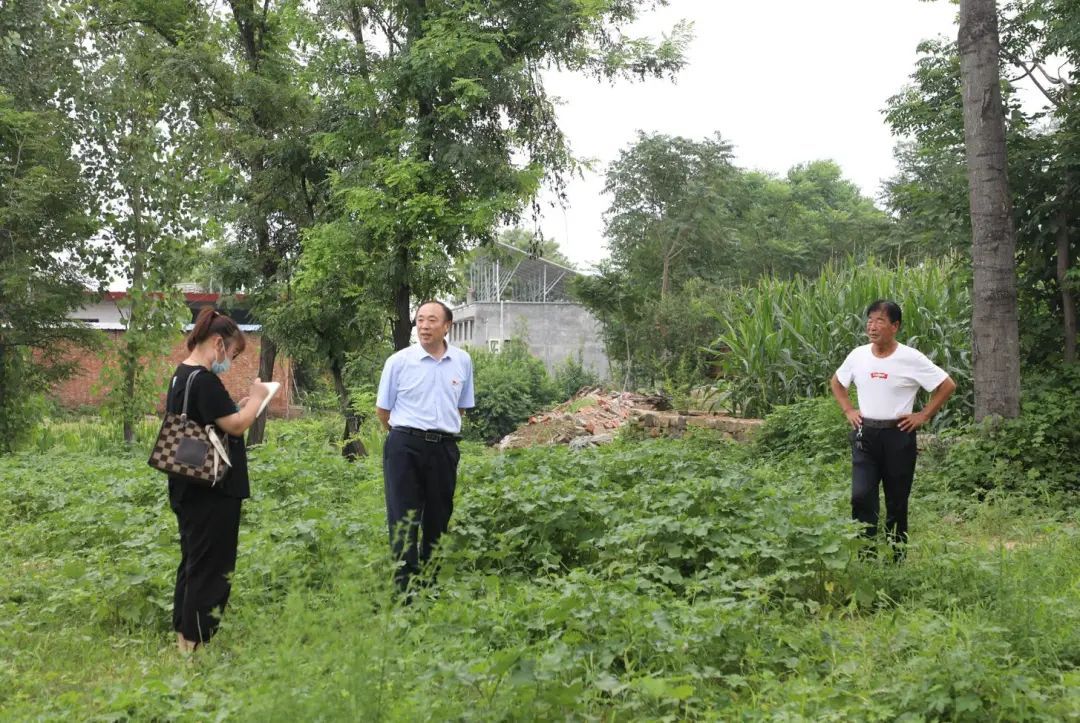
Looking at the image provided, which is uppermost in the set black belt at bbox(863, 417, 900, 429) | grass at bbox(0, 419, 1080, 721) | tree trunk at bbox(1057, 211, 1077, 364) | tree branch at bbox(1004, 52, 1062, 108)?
tree branch at bbox(1004, 52, 1062, 108)

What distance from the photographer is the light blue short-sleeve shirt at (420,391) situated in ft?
20.2

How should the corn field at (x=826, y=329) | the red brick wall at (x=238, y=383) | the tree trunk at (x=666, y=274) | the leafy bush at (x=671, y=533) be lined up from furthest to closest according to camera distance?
the tree trunk at (x=666, y=274) → the red brick wall at (x=238, y=383) → the corn field at (x=826, y=329) → the leafy bush at (x=671, y=533)

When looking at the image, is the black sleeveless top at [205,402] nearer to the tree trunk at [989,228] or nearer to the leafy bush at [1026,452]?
the leafy bush at [1026,452]

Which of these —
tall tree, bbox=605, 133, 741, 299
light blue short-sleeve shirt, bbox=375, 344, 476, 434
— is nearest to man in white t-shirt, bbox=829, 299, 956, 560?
light blue short-sleeve shirt, bbox=375, 344, 476, 434

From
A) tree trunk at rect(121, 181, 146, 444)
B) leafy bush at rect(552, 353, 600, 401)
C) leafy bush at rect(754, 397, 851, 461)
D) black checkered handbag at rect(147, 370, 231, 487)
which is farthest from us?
leafy bush at rect(552, 353, 600, 401)

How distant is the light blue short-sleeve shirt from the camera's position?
6156mm

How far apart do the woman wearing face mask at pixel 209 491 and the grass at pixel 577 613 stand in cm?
21

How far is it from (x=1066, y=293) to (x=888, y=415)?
18.6ft

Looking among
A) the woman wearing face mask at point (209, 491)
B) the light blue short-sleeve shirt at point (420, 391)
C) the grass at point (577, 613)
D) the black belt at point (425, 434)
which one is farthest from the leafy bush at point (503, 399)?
the woman wearing face mask at point (209, 491)

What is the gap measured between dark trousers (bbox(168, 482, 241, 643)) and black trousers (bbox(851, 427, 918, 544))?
3956 millimetres

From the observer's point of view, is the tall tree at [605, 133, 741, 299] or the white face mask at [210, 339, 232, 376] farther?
the tall tree at [605, 133, 741, 299]

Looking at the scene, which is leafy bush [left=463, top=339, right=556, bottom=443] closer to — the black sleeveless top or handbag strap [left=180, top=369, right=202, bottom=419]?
the black sleeveless top

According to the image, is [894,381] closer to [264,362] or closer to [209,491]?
[209,491]

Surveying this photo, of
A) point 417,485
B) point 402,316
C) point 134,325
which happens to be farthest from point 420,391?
point 134,325
